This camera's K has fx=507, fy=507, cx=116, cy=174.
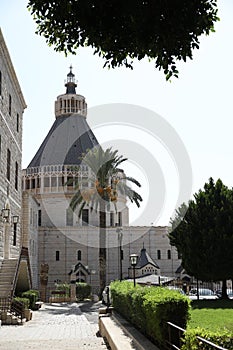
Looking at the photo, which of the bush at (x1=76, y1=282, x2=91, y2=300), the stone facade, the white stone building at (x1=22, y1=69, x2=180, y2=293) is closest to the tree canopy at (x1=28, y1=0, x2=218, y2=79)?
the stone facade

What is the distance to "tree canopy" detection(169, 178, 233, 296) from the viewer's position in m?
29.3

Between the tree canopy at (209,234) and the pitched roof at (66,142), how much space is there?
33131 millimetres

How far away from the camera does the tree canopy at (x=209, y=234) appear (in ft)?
96.2

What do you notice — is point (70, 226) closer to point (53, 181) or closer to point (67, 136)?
point (53, 181)

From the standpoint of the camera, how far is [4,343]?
15.0 meters

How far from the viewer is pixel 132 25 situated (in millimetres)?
5875

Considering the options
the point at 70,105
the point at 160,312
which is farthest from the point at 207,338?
the point at 70,105

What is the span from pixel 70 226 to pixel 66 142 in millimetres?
14302

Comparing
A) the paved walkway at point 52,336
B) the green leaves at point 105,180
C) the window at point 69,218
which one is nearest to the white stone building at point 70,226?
the window at point 69,218

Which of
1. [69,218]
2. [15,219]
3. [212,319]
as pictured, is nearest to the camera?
[212,319]

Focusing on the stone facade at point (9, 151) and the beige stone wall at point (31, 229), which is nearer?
the stone facade at point (9, 151)

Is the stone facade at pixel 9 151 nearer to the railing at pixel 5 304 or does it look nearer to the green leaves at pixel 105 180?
the railing at pixel 5 304

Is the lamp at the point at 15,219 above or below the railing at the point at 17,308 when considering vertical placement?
above

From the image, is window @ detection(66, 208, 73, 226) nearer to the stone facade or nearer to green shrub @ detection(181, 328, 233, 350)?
the stone facade
